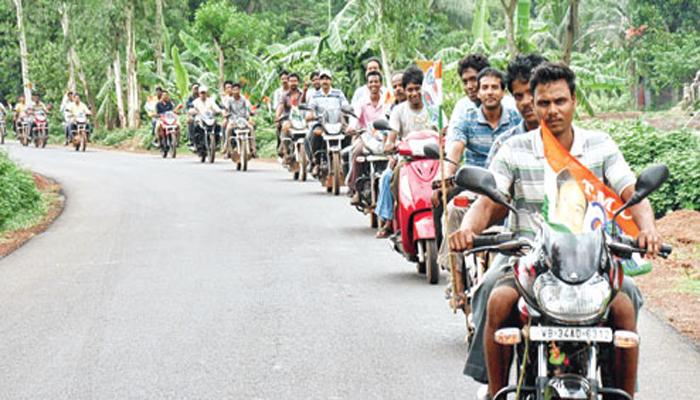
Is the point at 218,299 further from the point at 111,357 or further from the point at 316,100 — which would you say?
the point at 316,100

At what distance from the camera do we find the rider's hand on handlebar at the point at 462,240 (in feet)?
17.5

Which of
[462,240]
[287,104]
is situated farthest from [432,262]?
[287,104]

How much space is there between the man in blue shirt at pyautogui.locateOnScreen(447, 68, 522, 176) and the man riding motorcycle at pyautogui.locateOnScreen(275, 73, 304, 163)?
14.3m

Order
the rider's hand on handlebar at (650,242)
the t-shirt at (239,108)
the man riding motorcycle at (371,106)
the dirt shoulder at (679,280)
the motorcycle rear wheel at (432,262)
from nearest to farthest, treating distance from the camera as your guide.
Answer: the rider's hand on handlebar at (650,242) < the dirt shoulder at (679,280) < the motorcycle rear wheel at (432,262) < the man riding motorcycle at (371,106) < the t-shirt at (239,108)

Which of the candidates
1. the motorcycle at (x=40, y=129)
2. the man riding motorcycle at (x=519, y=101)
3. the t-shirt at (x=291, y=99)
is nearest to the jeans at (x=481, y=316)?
the man riding motorcycle at (x=519, y=101)

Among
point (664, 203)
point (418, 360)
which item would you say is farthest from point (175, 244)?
point (418, 360)

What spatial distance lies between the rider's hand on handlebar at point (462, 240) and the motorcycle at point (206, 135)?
24084 mm

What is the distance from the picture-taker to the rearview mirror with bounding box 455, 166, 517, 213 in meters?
5.12

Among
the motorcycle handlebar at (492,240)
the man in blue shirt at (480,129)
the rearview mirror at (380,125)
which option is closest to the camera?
the motorcycle handlebar at (492,240)

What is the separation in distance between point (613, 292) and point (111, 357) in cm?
437

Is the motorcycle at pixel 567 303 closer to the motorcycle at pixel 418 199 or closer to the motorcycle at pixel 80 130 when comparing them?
the motorcycle at pixel 418 199

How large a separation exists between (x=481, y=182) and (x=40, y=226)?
12823mm

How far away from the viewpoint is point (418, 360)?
7988mm

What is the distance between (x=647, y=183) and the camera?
16.4 feet
